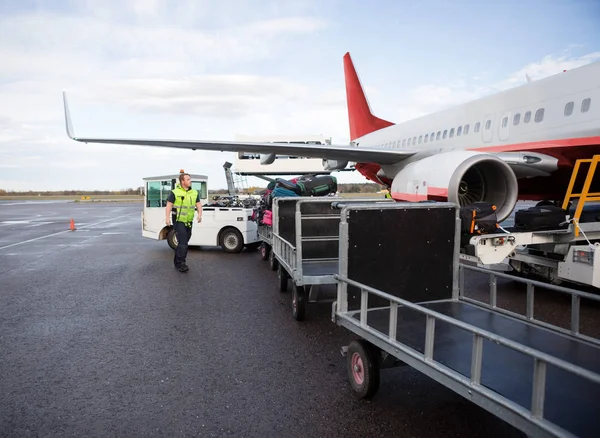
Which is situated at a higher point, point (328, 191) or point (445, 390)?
point (328, 191)

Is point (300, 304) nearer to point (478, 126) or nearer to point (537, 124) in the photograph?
point (537, 124)

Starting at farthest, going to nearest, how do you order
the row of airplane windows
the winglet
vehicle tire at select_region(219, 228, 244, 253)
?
the winglet → vehicle tire at select_region(219, 228, 244, 253) → the row of airplane windows

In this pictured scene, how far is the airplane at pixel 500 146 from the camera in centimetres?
760

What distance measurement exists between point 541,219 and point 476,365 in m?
3.90

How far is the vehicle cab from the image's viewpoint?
11.9 m

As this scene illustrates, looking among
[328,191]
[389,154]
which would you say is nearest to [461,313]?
[328,191]

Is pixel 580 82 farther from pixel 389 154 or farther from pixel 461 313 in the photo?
pixel 461 313

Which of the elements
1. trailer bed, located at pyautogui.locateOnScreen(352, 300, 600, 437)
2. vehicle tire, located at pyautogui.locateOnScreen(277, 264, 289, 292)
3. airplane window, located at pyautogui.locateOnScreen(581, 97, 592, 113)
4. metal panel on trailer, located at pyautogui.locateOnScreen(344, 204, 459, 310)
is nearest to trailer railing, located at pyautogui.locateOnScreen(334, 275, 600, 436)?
trailer bed, located at pyautogui.locateOnScreen(352, 300, 600, 437)

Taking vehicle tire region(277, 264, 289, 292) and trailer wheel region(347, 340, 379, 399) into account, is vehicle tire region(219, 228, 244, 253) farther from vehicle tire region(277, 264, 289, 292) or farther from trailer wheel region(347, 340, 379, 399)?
trailer wheel region(347, 340, 379, 399)

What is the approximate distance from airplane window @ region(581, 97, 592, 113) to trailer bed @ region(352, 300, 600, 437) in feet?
17.8

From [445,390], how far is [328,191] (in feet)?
25.2

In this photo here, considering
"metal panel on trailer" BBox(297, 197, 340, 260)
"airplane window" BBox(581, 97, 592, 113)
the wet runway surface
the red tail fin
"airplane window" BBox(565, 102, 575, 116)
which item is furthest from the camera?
the red tail fin

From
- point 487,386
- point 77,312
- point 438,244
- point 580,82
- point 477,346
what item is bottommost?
point 77,312

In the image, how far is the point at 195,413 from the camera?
3553mm
